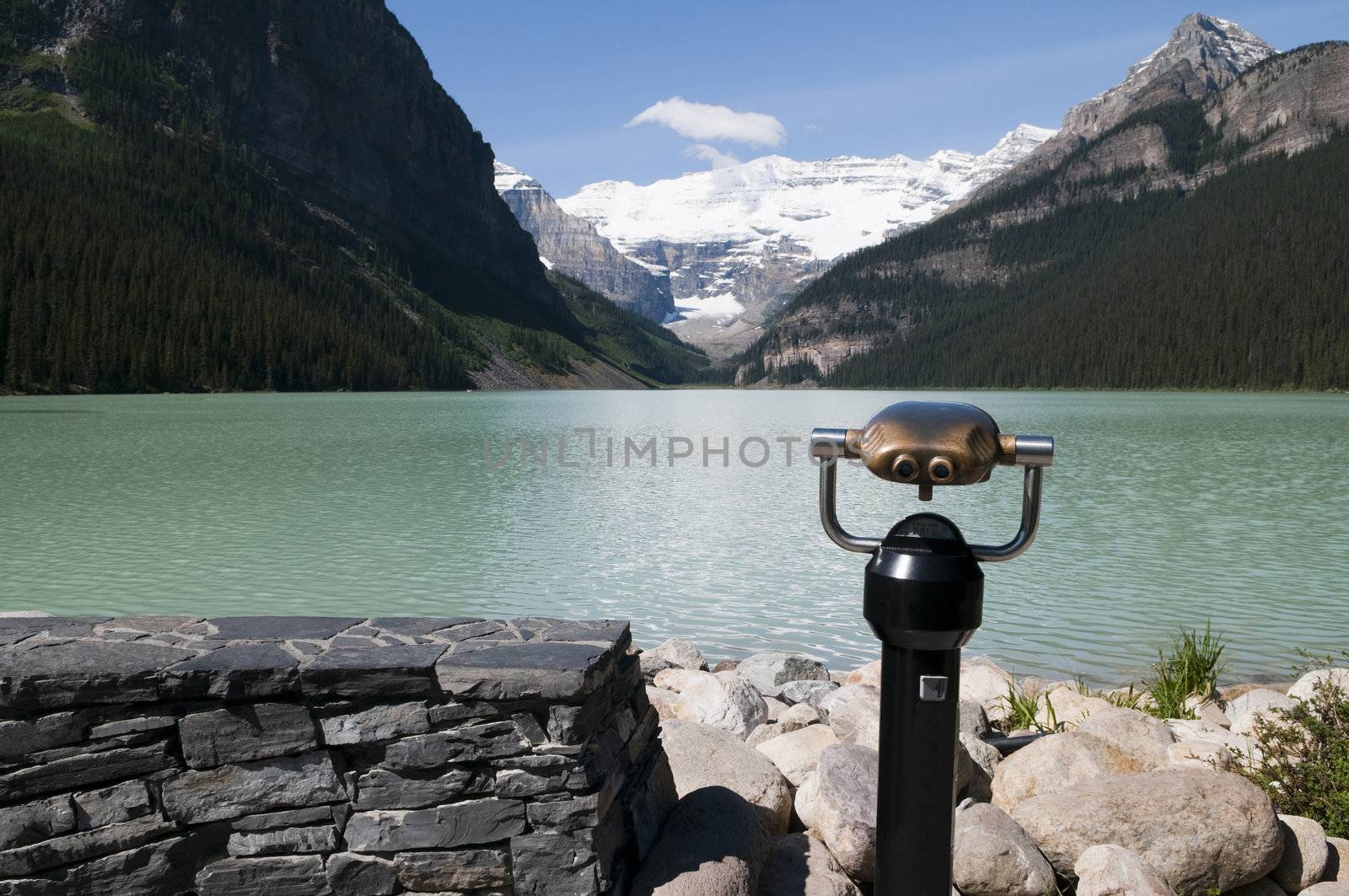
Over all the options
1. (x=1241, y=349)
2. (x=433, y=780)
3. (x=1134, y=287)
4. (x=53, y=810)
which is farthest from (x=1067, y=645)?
(x=1134, y=287)

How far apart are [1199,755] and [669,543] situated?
12.7 meters

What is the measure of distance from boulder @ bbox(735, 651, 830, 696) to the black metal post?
6056 mm

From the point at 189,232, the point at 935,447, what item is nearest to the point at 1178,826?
the point at 935,447

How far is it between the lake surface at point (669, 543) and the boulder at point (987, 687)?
2.18 m

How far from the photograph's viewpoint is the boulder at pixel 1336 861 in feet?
13.8

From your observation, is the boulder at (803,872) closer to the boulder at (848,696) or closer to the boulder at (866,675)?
the boulder at (848,696)

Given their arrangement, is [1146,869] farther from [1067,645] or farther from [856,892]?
[1067,645]

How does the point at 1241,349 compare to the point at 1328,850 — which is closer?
the point at 1328,850

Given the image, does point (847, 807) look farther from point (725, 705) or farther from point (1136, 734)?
point (725, 705)

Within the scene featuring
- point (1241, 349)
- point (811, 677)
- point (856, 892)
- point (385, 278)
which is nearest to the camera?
point (856, 892)

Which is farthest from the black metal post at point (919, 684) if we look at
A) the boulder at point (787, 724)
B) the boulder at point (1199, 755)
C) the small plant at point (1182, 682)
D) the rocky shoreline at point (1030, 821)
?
the small plant at point (1182, 682)

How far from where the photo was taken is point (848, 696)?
701 centimetres

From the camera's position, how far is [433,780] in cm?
359

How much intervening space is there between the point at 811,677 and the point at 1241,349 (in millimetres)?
158744
